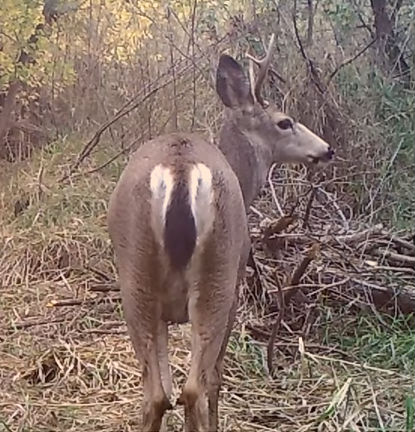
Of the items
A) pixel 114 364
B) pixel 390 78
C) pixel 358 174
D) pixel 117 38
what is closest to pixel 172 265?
pixel 114 364

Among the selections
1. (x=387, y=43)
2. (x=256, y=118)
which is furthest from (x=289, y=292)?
(x=387, y=43)

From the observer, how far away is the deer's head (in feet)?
17.3

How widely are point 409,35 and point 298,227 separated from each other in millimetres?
2325

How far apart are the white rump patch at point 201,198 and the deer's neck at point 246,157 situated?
1.59 metres

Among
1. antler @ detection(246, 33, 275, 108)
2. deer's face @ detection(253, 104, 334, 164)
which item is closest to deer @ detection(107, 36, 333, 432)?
antler @ detection(246, 33, 275, 108)

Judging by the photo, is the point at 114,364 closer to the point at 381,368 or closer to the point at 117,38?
the point at 381,368

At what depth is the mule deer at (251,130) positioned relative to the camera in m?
5.12

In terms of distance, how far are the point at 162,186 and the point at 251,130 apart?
1.98 meters

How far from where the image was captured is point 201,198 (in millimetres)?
3336

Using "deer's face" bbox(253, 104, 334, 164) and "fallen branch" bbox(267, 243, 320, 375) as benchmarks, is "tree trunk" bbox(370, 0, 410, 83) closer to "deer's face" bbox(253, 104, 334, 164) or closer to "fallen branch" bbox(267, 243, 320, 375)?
"deer's face" bbox(253, 104, 334, 164)

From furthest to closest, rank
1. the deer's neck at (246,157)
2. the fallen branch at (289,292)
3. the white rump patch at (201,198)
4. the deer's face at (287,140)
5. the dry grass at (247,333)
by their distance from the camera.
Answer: the deer's face at (287,140), the deer's neck at (246,157), the fallen branch at (289,292), the dry grass at (247,333), the white rump patch at (201,198)

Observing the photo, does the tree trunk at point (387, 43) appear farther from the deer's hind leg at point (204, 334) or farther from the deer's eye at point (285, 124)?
the deer's hind leg at point (204, 334)

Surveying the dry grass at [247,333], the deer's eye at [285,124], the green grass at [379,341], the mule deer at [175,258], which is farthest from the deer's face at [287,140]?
the mule deer at [175,258]

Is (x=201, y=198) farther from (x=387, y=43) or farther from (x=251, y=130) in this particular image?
(x=387, y=43)
